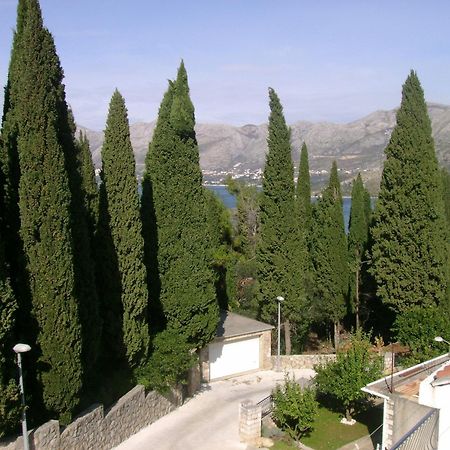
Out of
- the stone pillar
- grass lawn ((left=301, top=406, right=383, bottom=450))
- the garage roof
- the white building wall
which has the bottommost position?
grass lawn ((left=301, top=406, right=383, bottom=450))


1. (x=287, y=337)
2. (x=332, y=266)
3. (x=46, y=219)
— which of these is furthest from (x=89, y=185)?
(x=332, y=266)

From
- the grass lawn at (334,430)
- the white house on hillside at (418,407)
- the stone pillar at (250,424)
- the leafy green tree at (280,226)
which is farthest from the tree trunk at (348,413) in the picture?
the leafy green tree at (280,226)

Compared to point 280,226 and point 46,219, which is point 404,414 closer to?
point 46,219

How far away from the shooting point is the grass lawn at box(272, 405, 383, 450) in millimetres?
17734

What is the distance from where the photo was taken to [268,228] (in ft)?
87.8

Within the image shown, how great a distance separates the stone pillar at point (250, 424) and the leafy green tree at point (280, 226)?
9520 millimetres

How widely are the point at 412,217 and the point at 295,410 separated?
1209cm

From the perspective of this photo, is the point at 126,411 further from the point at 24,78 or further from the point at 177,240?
the point at 24,78

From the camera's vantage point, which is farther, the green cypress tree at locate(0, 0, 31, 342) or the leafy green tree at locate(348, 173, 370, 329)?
the leafy green tree at locate(348, 173, 370, 329)

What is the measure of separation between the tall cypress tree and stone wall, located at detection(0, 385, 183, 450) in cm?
279

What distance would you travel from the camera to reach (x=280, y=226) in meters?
26.5

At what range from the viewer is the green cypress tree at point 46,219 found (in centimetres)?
1375

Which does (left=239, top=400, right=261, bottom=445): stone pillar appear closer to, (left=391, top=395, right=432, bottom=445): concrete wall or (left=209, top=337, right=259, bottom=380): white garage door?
(left=391, top=395, right=432, bottom=445): concrete wall

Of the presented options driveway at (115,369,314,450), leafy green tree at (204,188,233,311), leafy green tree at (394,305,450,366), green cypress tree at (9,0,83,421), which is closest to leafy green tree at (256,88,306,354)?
leafy green tree at (204,188,233,311)
